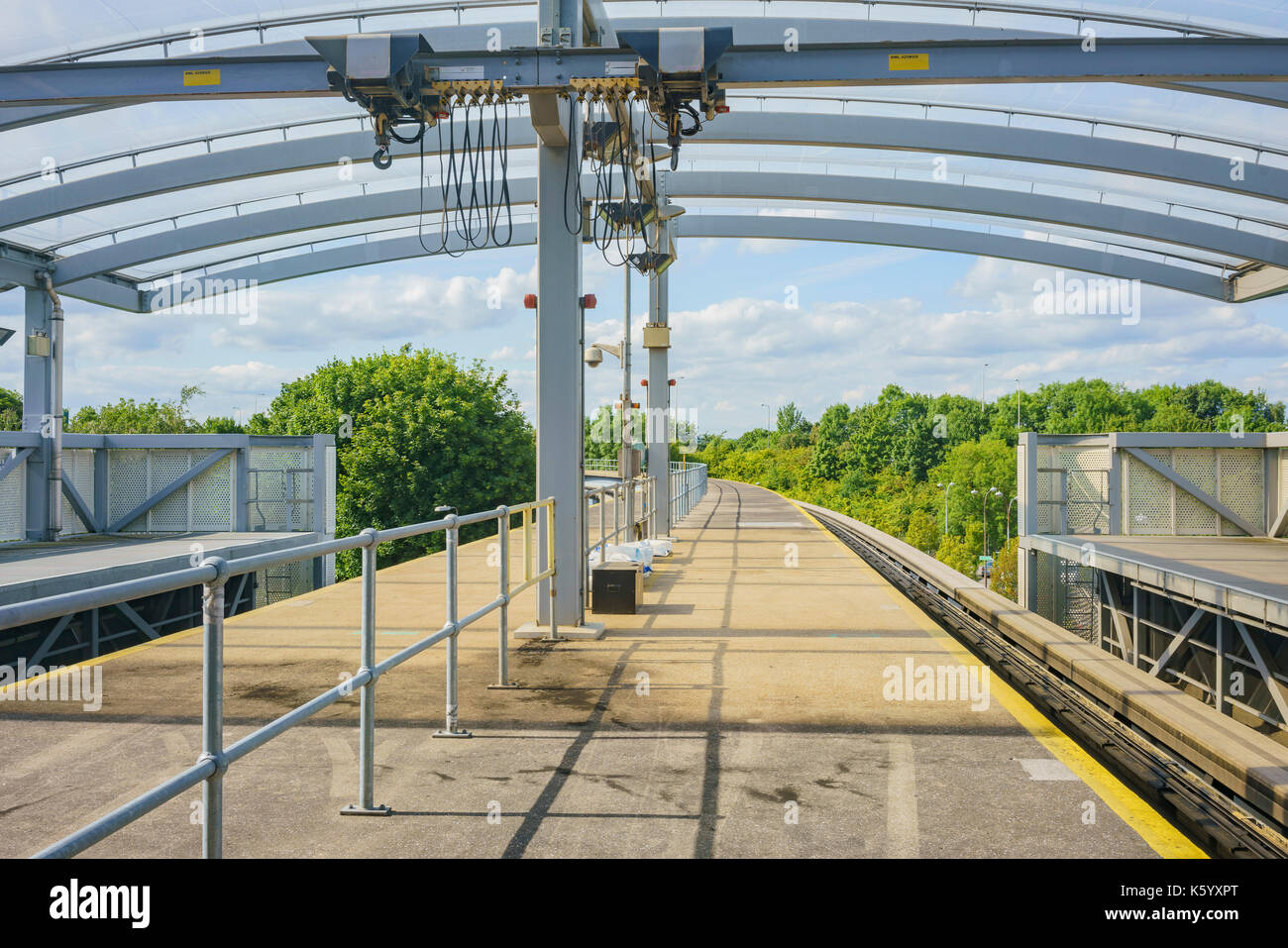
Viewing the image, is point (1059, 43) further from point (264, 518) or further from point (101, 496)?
point (101, 496)

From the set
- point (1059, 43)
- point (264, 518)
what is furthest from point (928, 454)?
point (1059, 43)

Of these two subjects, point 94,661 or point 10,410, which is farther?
point 10,410

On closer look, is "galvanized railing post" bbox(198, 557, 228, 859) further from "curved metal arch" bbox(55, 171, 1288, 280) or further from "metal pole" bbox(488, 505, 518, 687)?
"curved metal arch" bbox(55, 171, 1288, 280)

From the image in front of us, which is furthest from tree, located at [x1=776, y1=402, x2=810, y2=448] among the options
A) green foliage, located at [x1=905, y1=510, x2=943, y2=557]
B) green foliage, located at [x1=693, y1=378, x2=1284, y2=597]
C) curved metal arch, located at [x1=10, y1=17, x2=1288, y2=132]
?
curved metal arch, located at [x1=10, y1=17, x2=1288, y2=132]

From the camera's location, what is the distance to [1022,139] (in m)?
13.2

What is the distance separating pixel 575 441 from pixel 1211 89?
8.45m

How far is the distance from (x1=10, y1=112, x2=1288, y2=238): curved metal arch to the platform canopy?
3 cm

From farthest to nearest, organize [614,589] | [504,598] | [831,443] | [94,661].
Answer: [831,443] → [614,589] → [94,661] → [504,598]

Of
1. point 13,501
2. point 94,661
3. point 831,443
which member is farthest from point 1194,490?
point 831,443

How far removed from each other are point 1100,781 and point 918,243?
1561cm

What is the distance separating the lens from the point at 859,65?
23.4 ft

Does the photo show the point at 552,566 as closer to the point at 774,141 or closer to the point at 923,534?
the point at 774,141

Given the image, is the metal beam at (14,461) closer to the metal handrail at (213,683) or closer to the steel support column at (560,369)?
the steel support column at (560,369)

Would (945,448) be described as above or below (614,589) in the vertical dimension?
above
